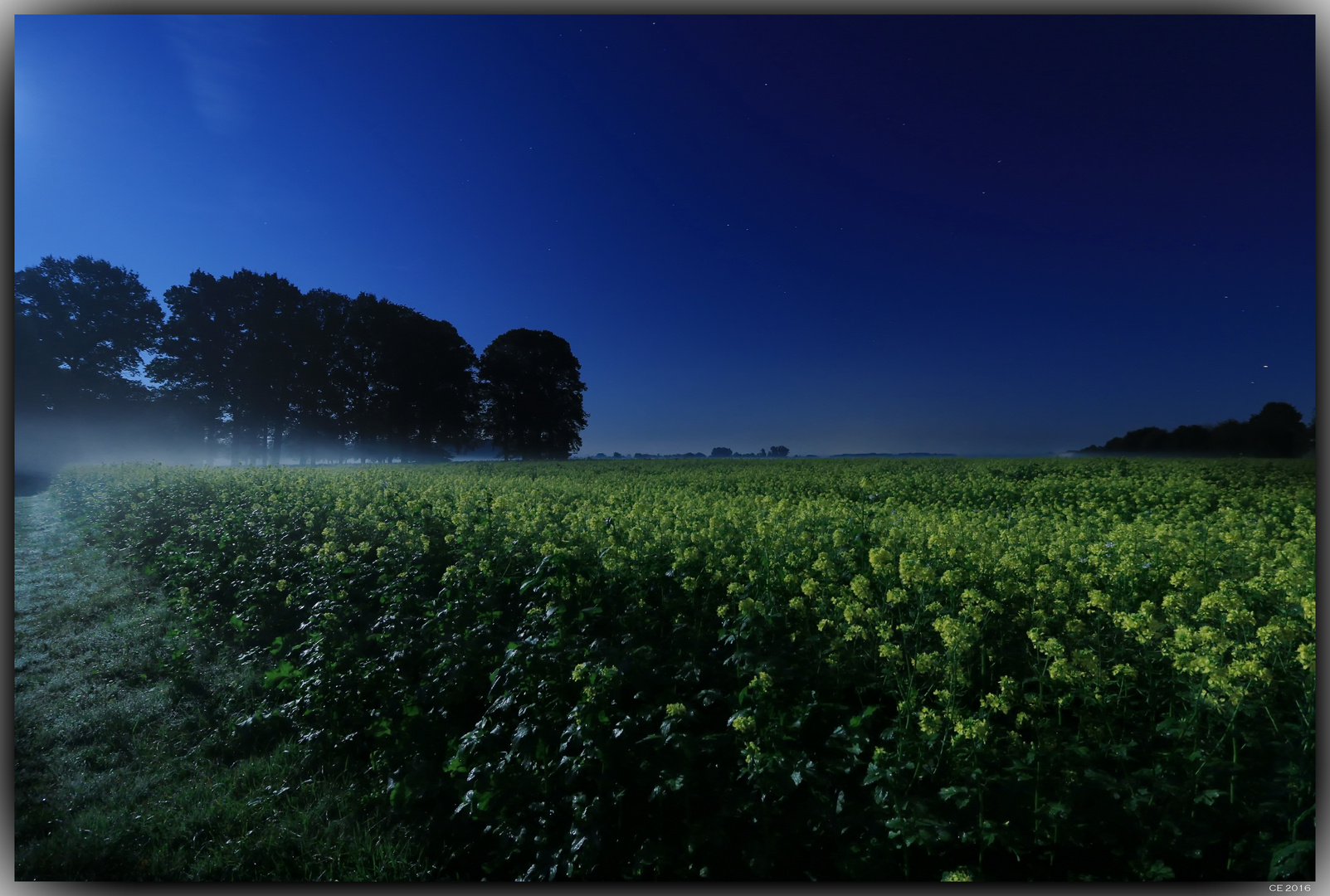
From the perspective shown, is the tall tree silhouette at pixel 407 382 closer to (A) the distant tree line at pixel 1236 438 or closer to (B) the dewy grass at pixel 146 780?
(B) the dewy grass at pixel 146 780

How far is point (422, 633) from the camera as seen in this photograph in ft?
10.9

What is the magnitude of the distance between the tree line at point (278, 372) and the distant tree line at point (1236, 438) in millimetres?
3743

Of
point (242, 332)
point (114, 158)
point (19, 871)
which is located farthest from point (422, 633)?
A: point (242, 332)

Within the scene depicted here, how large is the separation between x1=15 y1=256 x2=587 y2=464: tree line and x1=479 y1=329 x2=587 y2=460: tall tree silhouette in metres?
0.01

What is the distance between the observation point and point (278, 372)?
5840mm

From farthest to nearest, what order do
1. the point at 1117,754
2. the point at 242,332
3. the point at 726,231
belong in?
the point at 242,332
the point at 726,231
the point at 1117,754

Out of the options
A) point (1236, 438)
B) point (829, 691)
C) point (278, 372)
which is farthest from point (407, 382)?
point (1236, 438)

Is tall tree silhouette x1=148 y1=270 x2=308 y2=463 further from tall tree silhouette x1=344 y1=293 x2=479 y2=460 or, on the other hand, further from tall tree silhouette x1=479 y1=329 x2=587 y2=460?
tall tree silhouette x1=479 y1=329 x2=587 y2=460

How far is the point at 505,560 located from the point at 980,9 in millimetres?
4302

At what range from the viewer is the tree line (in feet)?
12.8

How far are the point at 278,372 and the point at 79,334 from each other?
1.87 meters

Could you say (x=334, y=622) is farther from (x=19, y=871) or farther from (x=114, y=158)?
(x=114, y=158)

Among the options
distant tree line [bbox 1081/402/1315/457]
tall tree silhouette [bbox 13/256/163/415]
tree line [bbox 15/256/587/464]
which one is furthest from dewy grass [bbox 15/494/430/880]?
distant tree line [bbox 1081/402/1315/457]

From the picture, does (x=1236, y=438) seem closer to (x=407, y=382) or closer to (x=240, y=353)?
(x=407, y=382)
